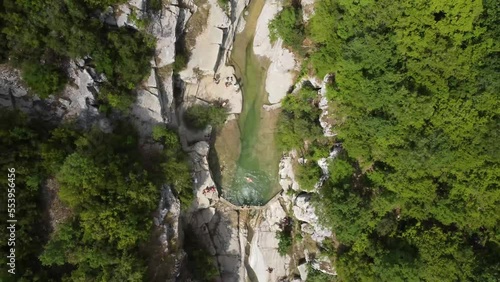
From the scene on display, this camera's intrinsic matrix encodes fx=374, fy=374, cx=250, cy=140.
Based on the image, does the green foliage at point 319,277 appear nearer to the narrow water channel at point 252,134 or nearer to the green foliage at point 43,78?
the narrow water channel at point 252,134

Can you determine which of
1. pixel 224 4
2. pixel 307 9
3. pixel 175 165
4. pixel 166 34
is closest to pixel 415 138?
pixel 307 9

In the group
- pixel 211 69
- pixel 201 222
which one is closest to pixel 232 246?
pixel 201 222

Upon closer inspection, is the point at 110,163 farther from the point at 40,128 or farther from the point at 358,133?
the point at 358,133

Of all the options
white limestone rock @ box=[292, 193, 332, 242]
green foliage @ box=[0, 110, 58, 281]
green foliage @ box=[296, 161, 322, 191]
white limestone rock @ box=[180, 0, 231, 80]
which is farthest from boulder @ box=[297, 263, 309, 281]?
green foliage @ box=[0, 110, 58, 281]

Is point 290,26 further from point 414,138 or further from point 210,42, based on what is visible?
point 414,138

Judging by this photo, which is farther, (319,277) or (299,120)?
(299,120)

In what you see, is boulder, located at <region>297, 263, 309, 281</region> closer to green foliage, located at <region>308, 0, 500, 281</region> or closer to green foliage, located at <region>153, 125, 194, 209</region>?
green foliage, located at <region>308, 0, 500, 281</region>
